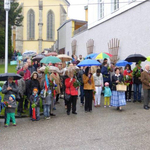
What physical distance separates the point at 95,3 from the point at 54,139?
1681 cm

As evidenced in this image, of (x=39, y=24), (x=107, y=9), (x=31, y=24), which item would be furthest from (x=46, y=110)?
(x=31, y=24)

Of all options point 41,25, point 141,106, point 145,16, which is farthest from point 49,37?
point 141,106

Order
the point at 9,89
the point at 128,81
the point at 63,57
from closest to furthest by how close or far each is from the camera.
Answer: the point at 9,89, the point at 128,81, the point at 63,57

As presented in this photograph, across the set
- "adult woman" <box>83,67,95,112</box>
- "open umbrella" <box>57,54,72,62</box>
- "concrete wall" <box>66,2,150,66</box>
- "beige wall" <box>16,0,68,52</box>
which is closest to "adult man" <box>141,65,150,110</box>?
"adult woman" <box>83,67,95,112</box>

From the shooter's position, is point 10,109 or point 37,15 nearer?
point 10,109

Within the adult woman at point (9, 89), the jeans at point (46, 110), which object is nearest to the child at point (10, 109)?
the adult woman at point (9, 89)

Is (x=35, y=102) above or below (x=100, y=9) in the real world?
below

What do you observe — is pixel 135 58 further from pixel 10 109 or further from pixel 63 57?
pixel 10 109

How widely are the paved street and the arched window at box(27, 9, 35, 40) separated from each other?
138 ft

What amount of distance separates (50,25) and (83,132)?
45.6 metres

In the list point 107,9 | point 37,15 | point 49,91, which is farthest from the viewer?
point 37,15

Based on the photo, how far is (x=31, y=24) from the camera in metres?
49.4

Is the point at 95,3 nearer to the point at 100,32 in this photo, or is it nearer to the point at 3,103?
the point at 100,32

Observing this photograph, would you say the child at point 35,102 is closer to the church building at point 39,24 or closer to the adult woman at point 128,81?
the adult woman at point 128,81
